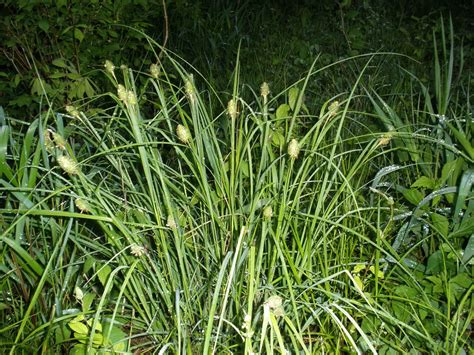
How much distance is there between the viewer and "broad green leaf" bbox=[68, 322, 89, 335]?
4.74ft

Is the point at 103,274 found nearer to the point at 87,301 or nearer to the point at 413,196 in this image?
the point at 87,301

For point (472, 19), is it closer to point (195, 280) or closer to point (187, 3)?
point (187, 3)

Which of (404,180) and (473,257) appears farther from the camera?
(404,180)

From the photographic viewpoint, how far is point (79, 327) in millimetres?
1451

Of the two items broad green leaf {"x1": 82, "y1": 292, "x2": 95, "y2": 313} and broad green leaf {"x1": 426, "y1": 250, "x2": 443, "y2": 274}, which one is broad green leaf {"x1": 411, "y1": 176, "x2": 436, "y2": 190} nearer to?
broad green leaf {"x1": 426, "y1": 250, "x2": 443, "y2": 274}

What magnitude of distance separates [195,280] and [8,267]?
21.1 inches

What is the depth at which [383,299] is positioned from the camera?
1.68m

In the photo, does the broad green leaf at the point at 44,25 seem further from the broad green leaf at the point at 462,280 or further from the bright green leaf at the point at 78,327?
the broad green leaf at the point at 462,280

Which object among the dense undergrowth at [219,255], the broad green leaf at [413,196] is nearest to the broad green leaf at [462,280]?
the dense undergrowth at [219,255]

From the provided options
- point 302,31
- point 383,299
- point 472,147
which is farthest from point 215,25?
point 383,299

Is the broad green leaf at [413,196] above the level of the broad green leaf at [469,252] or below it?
above

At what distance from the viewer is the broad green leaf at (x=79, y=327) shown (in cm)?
145

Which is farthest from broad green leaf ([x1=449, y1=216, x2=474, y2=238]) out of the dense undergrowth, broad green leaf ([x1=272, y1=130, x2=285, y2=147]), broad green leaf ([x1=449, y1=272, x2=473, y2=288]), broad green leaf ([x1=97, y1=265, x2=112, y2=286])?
broad green leaf ([x1=97, y1=265, x2=112, y2=286])

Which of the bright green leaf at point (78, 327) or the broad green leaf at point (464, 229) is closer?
the bright green leaf at point (78, 327)
